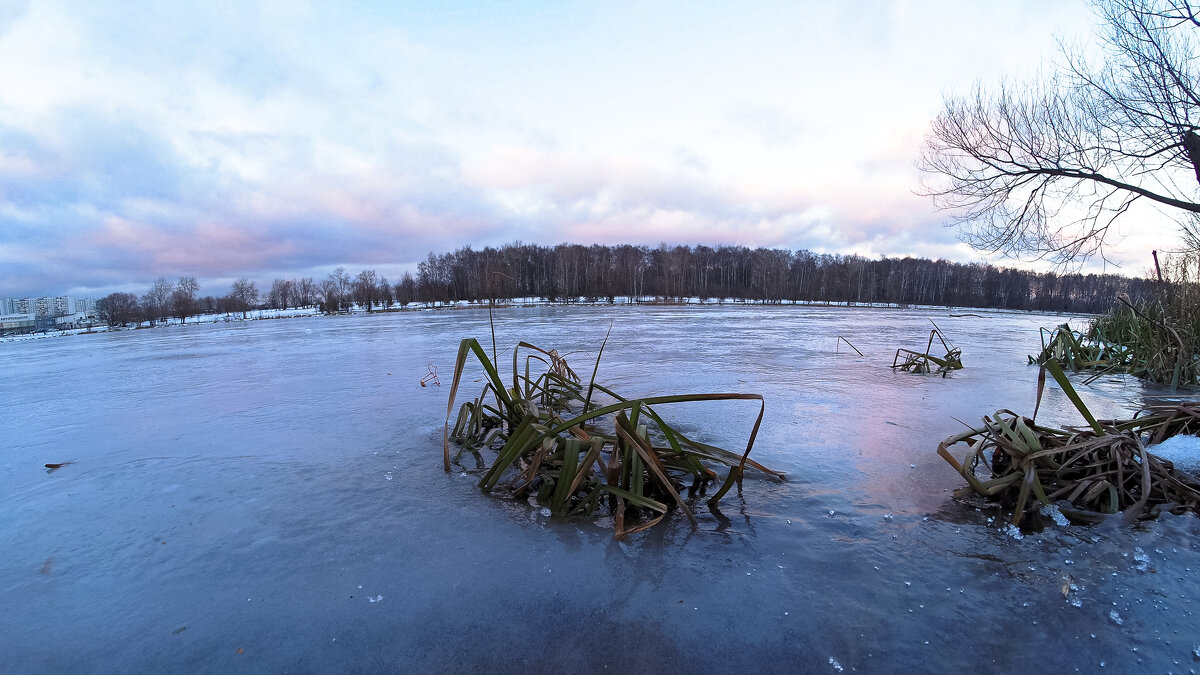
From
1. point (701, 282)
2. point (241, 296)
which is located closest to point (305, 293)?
point (241, 296)

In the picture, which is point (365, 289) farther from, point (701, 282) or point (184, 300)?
point (701, 282)

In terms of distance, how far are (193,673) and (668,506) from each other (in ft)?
6.44

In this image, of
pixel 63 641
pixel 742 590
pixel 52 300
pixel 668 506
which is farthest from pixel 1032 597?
pixel 52 300

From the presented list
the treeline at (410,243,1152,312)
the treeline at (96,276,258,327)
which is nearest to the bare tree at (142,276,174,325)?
the treeline at (96,276,258,327)

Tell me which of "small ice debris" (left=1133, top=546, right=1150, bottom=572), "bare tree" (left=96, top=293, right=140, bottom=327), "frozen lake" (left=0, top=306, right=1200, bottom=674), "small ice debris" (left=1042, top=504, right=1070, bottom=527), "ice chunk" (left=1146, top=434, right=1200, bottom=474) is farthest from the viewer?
"bare tree" (left=96, top=293, right=140, bottom=327)

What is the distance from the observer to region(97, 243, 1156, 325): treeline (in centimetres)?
7000

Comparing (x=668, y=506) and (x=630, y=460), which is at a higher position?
(x=630, y=460)

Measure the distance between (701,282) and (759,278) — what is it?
965 centimetres

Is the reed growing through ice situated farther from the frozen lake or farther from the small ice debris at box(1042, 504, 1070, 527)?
the small ice debris at box(1042, 504, 1070, 527)

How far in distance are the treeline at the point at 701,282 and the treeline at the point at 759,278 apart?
0.18 m

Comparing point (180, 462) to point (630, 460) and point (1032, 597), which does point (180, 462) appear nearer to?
point (630, 460)

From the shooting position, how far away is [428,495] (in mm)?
2869

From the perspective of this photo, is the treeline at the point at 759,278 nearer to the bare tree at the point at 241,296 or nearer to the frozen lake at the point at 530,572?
the bare tree at the point at 241,296

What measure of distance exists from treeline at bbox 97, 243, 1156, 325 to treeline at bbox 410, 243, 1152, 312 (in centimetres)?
18
